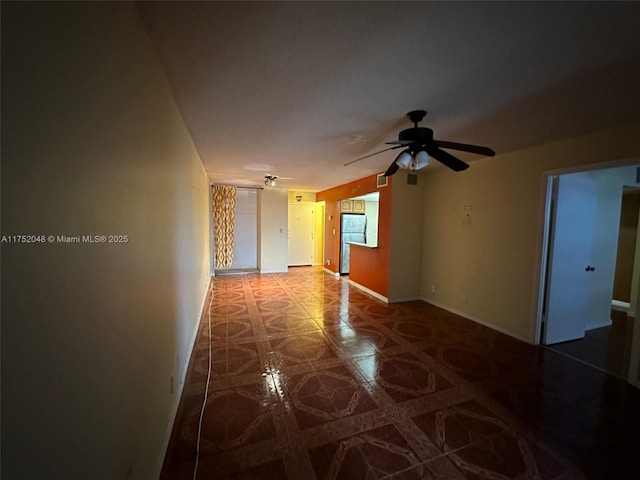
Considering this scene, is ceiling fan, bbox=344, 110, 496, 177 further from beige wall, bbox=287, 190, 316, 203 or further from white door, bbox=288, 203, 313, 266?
white door, bbox=288, 203, 313, 266

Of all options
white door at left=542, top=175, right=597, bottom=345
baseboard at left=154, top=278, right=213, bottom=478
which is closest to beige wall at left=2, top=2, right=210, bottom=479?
baseboard at left=154, top=278, right=213, bottom=478

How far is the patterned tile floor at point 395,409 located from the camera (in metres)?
1.51

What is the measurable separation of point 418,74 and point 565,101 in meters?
1.21

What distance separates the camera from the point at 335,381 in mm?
2266

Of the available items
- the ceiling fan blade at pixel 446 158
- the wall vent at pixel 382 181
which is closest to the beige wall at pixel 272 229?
the wall vent at pixel 382 181

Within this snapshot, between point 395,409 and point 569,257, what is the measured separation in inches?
111

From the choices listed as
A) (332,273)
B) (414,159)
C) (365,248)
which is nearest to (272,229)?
(332,273)

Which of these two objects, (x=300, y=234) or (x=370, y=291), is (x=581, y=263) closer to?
(x=370, y=291)

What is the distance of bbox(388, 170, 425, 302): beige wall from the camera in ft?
14.5

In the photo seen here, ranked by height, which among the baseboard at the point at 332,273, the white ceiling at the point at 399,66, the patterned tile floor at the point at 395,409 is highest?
the white ceiling at the point at 399,66

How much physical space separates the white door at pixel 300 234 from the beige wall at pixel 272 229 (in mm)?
940

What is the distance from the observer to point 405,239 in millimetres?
4539

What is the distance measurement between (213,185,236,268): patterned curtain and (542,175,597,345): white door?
6035 mm

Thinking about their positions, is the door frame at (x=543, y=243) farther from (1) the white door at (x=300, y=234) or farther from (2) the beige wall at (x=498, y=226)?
(1) the white door at (x=300, y=234)
